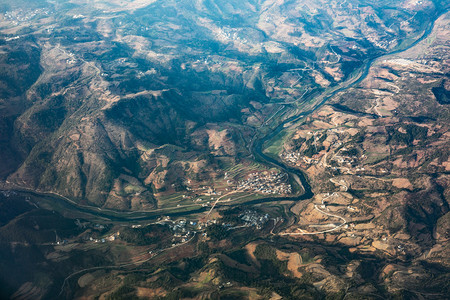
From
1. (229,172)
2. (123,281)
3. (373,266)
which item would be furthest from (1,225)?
(373,266)

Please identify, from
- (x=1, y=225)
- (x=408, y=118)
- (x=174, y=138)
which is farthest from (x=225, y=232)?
(x=408, y=118)

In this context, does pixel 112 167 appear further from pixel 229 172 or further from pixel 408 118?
pixel 408 118

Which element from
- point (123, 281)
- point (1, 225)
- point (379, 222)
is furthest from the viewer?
point (1, 225)

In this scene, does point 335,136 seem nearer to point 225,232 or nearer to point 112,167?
point 225,232

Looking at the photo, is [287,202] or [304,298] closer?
[304,298]

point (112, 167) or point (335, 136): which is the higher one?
point (112, 167)

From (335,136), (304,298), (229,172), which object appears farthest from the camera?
(335,136)

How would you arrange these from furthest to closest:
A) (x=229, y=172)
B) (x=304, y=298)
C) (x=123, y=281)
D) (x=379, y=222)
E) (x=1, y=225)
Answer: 1. (x=229, y=172)
2. (x=1, y=225)
3. (x=379, y=222)
4. (x=123, y=281)
5. (x=304, y=298)

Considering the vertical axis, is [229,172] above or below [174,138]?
below

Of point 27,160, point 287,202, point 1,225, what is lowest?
point 287,202

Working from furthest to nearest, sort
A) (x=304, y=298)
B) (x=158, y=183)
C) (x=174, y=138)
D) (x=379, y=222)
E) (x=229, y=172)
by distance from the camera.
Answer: (x=174, y=138), (x=229, y=172), (x=158, y=183), (x=379, y=222), (x=304, y=298)
